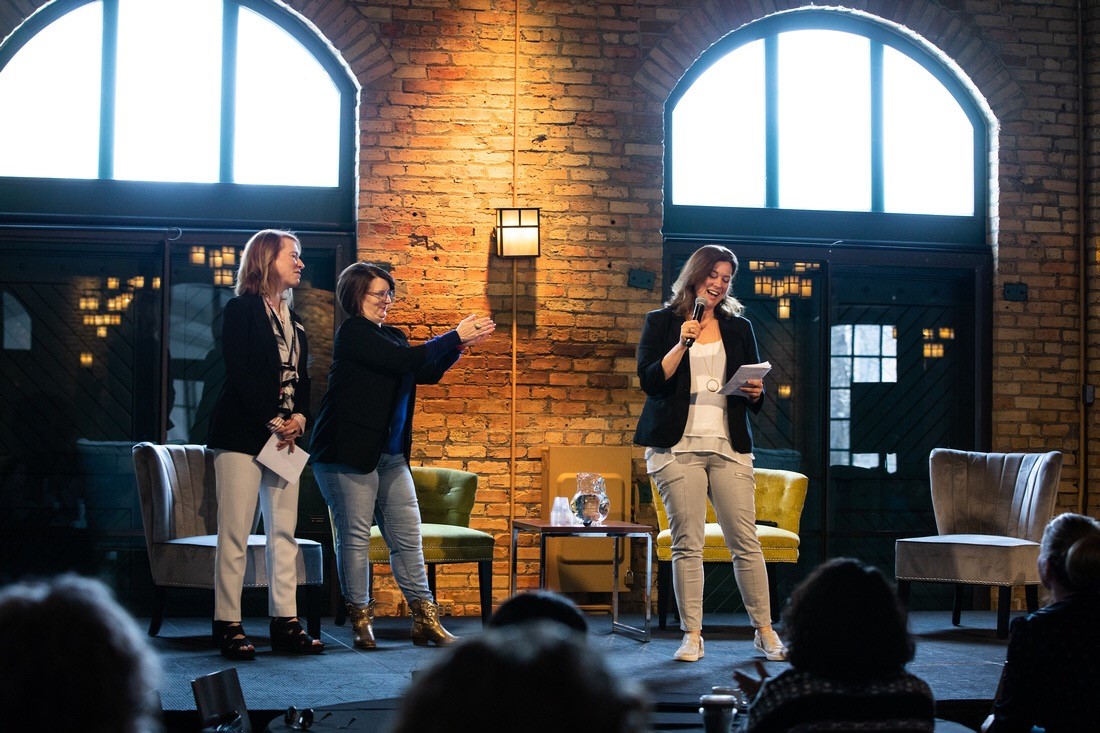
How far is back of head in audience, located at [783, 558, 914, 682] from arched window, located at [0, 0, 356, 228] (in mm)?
5336

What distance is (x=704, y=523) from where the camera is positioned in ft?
16.0

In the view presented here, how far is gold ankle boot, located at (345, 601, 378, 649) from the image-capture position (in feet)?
17.0

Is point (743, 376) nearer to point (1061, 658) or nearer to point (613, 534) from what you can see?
point (613, 534)

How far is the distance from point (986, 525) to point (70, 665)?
597 cm

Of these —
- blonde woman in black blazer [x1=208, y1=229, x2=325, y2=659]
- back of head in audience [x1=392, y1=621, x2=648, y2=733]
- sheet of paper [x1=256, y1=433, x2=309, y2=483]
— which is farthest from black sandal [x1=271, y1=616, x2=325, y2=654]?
back of head in audience [x1=392, y1=621, x2=648, y2=733]

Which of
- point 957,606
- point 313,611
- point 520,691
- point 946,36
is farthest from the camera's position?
point 946,36

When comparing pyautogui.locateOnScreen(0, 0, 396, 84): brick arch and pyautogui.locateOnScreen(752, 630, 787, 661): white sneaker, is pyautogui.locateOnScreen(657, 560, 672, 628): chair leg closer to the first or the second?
pyautogui.locateOnScreen(752, 630, 787, 661): white sneaker

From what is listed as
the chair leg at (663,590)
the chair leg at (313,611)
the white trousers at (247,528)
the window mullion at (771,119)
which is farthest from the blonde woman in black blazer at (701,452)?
the window mullion at (771,119)

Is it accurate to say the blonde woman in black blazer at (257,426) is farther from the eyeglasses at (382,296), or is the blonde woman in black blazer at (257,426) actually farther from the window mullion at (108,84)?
the window mullion at (108,84)

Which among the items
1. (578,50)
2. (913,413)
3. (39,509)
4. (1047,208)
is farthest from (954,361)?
(39,509)

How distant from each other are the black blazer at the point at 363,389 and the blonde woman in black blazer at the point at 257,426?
0.51 ft

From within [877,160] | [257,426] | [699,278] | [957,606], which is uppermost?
[877,160]

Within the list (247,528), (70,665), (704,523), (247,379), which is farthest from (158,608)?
(70,665)

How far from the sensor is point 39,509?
653cm
